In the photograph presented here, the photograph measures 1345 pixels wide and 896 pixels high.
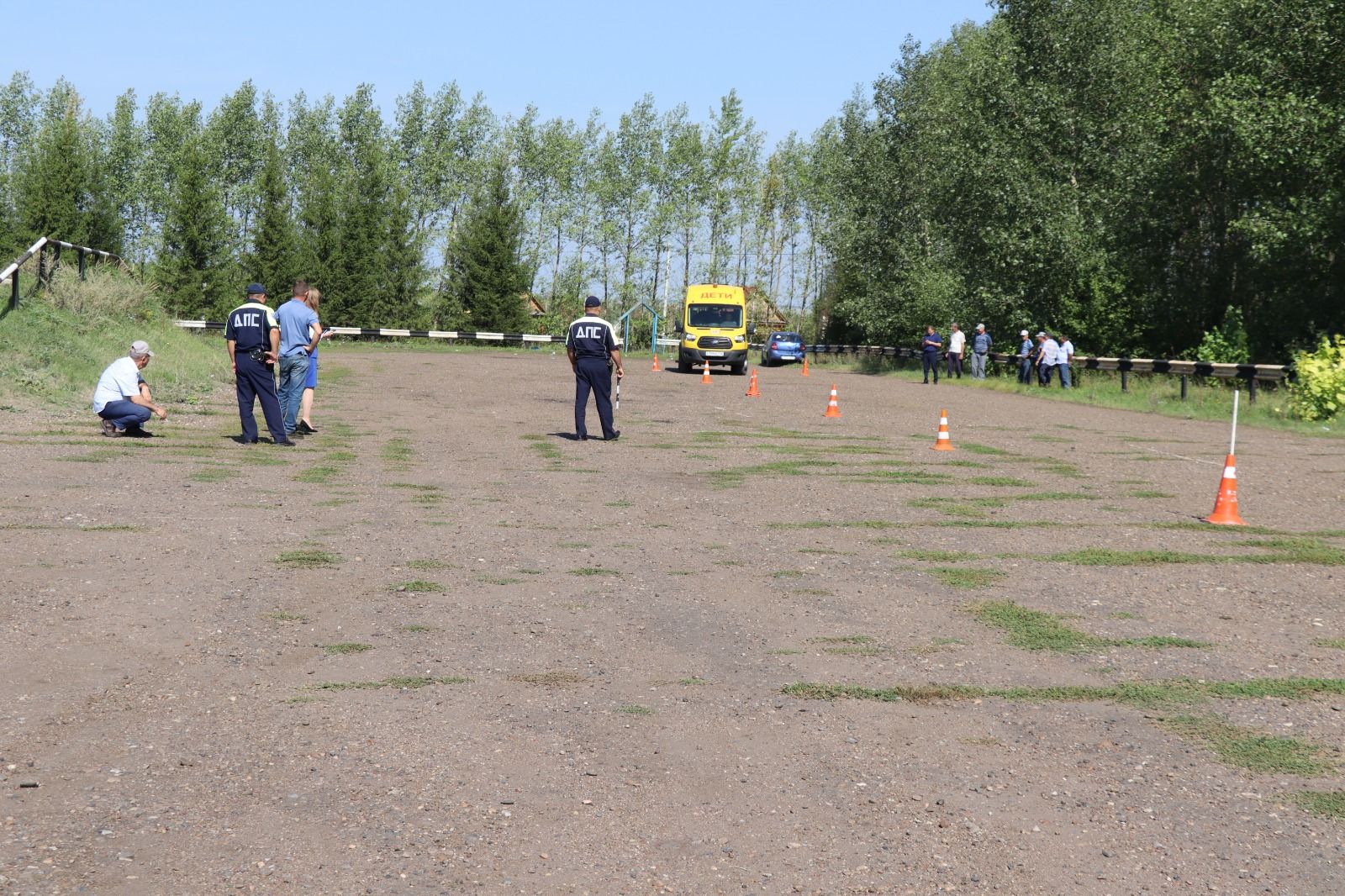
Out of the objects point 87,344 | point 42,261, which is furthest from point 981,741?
point 42,261

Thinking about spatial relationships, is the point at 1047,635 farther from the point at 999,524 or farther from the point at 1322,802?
the point at 999,524

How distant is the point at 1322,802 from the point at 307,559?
6461mm

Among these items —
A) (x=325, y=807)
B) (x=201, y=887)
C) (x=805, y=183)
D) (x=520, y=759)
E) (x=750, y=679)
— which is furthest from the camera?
(x=805, y=183)

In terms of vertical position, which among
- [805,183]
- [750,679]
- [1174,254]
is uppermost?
[805,183]

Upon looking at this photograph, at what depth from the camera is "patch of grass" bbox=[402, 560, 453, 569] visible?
9.43 meters

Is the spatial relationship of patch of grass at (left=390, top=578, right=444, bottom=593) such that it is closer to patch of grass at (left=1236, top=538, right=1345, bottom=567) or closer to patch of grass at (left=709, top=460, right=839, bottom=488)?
patch of grass at (left=709, top=460, right=839, bottom=488)

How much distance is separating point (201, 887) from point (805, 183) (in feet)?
348

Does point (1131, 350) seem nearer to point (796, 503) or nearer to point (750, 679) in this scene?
point (796, 503)

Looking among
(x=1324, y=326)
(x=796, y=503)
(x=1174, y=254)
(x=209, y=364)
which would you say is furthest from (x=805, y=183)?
(x=796, y=503)

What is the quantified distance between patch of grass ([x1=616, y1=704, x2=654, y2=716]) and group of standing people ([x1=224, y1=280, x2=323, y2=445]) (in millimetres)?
10303

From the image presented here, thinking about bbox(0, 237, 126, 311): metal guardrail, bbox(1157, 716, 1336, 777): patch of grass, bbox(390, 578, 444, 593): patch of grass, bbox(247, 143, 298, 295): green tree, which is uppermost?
bbox(247, 143, 298, 295): green tree

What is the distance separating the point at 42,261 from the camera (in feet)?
85.4

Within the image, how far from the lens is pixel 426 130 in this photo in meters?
97.8

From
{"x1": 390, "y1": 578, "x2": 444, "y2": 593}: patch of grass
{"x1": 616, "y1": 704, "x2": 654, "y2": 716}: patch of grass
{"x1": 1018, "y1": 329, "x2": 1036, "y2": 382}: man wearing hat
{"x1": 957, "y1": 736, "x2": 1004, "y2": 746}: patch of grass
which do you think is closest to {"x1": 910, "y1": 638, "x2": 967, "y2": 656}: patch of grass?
{"x1": 957, "y1": 736, "x2": 1004, "y2": 746}: patch of grass
